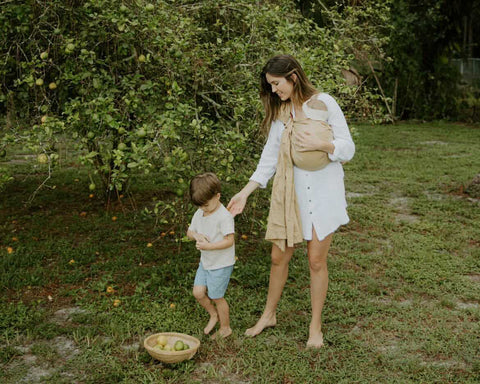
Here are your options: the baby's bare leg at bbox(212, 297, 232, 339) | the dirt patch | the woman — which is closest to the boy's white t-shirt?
the woman

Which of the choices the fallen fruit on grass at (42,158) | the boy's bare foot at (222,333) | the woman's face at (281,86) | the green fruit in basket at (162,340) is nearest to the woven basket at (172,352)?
the green fruit in basket at (162,340)

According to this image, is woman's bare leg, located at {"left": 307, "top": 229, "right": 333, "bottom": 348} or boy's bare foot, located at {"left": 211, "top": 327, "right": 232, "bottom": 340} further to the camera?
boy's bare foot, located at {"left": 211, "top": 327, "right": 232, "bottom": 340}

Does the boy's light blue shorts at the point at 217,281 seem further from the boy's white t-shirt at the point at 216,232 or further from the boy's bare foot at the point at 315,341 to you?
the boy's bare foot at the point at 315,341

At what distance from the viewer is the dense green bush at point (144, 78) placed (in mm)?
4051

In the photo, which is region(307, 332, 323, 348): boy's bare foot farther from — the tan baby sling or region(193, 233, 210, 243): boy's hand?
region(193, 233, 210, 243): boy's hand

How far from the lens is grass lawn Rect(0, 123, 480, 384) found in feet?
11.7

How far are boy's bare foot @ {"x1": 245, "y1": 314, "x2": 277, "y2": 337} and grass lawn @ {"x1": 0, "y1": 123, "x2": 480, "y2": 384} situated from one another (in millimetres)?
63

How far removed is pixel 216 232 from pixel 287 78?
1087 mm

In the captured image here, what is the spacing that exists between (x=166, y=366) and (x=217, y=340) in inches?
17.2

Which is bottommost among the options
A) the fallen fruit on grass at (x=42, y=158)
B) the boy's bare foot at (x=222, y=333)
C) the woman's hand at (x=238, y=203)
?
the boy's bare foot at (x=222, y=333)

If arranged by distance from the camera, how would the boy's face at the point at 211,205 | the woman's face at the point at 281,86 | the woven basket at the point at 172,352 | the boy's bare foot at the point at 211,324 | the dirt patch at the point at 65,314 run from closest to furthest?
the woven basket at the point at 172,352 < the woman's face at the point at 281,86 < the boy's face at the point at 211,205 < the boy's bare foot at the point at 211,324 < the dirt patch at the point at 65,314

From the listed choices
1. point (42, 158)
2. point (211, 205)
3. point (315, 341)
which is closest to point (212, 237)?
point (211, 205)

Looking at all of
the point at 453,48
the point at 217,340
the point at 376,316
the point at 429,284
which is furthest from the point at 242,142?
the point at 453,48

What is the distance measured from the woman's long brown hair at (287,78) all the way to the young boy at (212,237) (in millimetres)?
590
